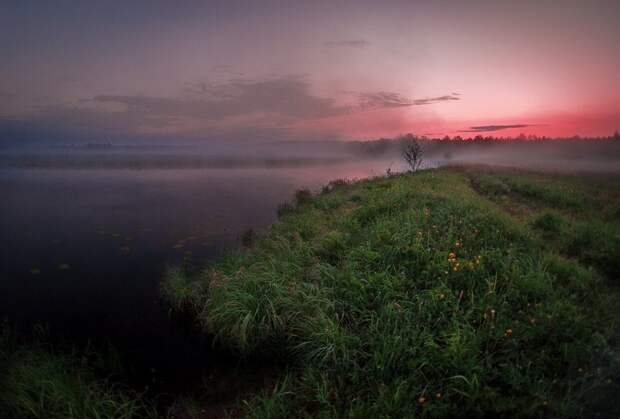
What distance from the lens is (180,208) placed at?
2500 centimetres

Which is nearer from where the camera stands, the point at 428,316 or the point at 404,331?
the point at 404,331

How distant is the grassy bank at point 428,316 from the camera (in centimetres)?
425

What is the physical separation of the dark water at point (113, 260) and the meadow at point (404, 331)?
0.83 metres

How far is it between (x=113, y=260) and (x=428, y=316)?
1288 cm

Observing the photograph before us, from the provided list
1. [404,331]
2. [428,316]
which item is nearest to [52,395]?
[404,331]

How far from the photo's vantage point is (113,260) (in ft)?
43.0

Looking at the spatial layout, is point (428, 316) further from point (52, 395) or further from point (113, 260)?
point (113, 260)

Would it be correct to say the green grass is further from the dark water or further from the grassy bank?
the grassy bank

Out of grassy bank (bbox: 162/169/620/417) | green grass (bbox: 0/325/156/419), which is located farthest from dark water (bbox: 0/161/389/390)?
green grass (bbox: 0/325/156/419)

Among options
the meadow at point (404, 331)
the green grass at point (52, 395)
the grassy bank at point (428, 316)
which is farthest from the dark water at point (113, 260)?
the green grass at point (52, 395)

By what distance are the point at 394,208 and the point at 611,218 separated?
29.1 feet

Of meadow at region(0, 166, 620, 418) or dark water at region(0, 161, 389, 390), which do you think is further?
dark water at region(0, 161, 389, 390)

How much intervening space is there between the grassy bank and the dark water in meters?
1.06

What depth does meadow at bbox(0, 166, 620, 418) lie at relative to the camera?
4285mm
